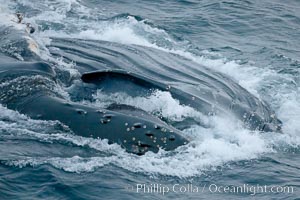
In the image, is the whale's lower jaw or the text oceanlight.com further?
the whale's lower jaw

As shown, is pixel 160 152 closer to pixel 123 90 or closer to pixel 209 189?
pixel 209 189

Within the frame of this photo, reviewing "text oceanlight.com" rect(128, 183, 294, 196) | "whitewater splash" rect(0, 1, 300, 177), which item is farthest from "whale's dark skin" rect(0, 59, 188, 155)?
"text oceanlight.com" rect(128, 183, 294, 196)

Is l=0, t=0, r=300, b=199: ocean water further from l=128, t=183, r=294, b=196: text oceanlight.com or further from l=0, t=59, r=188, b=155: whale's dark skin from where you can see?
l=0, t=59, r=188, b=155: whale's dark skin

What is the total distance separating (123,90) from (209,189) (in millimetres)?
2960

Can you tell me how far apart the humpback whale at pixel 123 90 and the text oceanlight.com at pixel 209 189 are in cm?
77

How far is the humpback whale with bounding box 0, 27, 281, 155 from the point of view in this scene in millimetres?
9641

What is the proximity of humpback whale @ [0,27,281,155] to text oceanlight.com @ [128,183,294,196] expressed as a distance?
77 cm

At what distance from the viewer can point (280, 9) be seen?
23406 millimetres

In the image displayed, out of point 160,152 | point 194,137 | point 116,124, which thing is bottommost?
point 194,137

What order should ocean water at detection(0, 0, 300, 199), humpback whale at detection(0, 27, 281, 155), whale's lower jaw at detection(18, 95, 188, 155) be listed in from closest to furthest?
ocean water at detection(0, 0, 300, 199) → whale's lower jaw at detection(18, 95, 188, 155) → humpback whale at detection(0, 27, 281, 155)

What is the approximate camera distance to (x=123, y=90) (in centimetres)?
1116

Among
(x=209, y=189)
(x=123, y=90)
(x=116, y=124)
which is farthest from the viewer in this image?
(x=123, y=90)

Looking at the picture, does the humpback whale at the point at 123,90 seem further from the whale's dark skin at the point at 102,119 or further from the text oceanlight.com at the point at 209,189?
the text oceanlight.com at the point at 209,189

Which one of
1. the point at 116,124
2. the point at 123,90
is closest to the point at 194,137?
the point at 116,124
